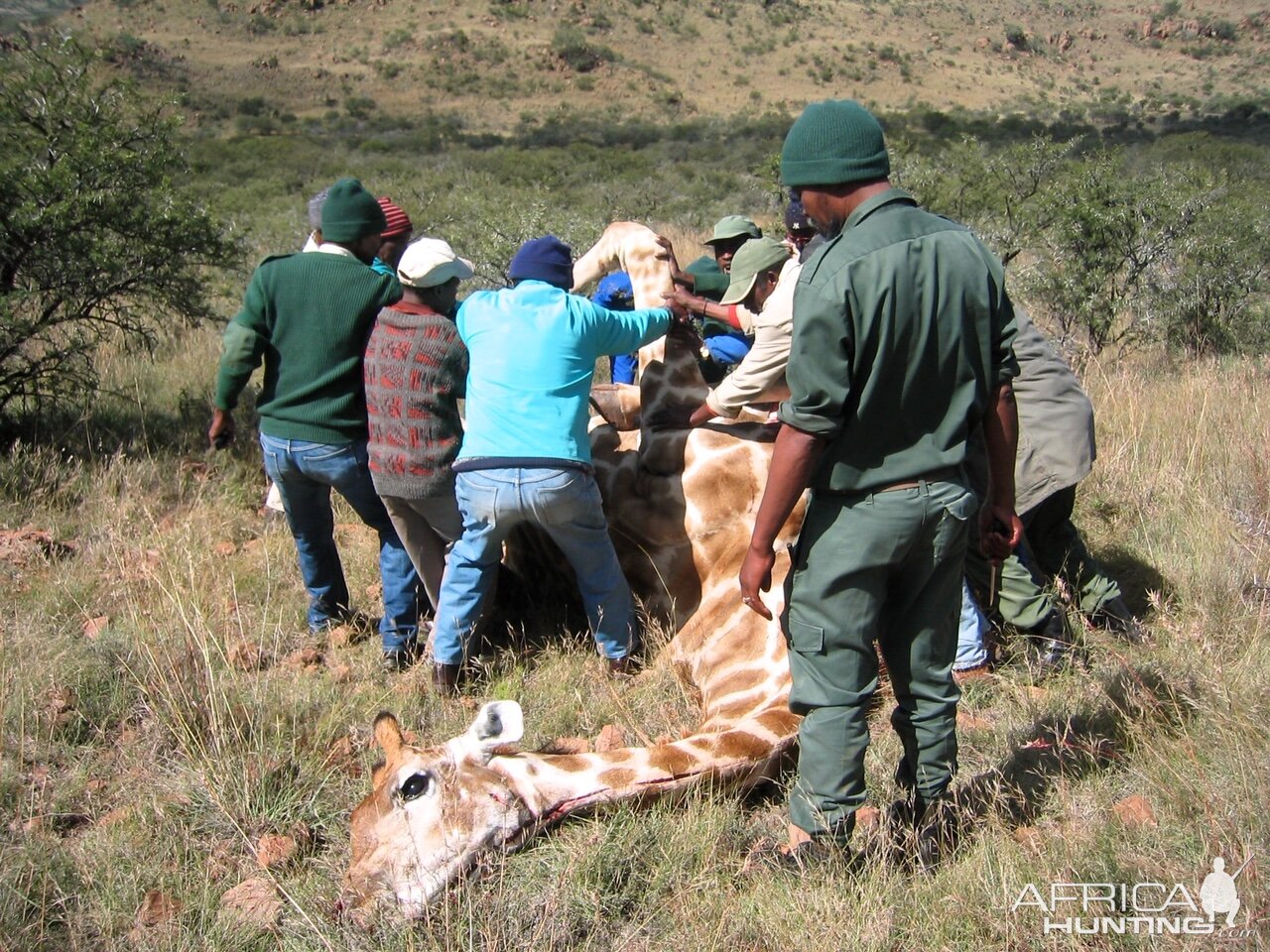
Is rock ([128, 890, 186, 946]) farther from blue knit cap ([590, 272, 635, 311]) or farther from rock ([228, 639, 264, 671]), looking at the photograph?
blue knit cap ([590, 272, 635, 311])

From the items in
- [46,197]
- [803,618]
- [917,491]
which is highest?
[46,197]

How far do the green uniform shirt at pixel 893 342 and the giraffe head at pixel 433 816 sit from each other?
3.98ft

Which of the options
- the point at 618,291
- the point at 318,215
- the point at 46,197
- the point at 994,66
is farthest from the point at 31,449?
the point at 994,66

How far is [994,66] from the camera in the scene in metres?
61.7

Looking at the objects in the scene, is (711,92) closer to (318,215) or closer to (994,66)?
(994,66)

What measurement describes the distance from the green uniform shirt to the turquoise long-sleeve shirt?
1.44 meters

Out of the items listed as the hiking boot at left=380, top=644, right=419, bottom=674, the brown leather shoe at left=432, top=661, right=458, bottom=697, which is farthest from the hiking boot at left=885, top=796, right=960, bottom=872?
the hiking boot at left=380, top=644, right=419, bottom=674

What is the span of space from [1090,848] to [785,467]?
1.31 metres

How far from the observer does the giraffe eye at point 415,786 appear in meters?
2.96

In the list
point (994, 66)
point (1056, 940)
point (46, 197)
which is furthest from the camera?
point (994, 66)

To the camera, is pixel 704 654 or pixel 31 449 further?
pixel 31 449

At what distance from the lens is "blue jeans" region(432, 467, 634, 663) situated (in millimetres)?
3896

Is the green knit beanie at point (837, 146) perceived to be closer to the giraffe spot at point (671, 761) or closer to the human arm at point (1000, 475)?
the human arm at point (1000, 475)

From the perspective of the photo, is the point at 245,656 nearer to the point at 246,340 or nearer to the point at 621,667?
the point at 246,340
